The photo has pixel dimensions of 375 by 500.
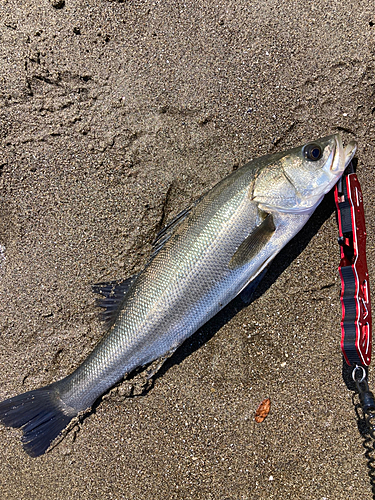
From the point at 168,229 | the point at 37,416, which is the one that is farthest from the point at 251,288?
the point at 37,416

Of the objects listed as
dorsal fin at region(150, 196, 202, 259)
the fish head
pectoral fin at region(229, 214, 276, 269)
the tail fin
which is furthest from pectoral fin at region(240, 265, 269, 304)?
the tail fin

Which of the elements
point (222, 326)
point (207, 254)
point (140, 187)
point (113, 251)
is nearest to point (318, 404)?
point (222, 326)

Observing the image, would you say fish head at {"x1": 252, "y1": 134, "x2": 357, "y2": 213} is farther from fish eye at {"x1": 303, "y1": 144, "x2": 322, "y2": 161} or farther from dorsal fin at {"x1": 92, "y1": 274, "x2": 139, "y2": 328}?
dorsal fin at {"x1": 92, "y1": 274, "x2": 139, "y2": 328}

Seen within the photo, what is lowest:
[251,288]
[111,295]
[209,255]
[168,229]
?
[251,288]

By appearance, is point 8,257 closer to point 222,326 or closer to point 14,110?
point 14,110

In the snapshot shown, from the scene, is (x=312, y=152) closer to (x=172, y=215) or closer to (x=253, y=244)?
(x=253, y=244)

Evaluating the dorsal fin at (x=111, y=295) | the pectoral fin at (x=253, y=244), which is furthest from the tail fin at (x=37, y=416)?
the pectoral fin at (x=253, y=244)
